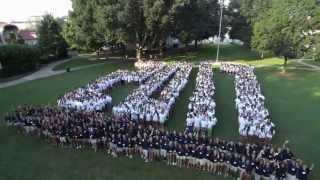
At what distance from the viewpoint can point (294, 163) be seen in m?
15.4

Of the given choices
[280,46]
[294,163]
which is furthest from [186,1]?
[294,163]

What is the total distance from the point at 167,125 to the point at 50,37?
33.2m

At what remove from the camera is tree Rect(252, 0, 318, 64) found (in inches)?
1708

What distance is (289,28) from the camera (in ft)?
145

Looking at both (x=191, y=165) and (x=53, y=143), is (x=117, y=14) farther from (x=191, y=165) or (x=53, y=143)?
(x=191, y=165)

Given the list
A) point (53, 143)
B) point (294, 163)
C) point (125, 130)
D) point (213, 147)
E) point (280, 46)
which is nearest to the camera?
point (294, 163)

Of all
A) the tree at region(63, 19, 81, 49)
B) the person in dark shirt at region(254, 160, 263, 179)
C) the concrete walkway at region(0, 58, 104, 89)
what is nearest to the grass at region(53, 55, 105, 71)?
the concrete walkway at region(0, 58, 104, 89)

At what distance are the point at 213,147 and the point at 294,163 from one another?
10.3ft

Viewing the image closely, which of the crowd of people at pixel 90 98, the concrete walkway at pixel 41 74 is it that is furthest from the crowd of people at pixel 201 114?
the concrete walkway at pixel 41 74

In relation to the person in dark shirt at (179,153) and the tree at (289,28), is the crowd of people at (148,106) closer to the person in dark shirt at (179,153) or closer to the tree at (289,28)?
the person in dark shirt at (179,153)

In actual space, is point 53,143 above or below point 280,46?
below

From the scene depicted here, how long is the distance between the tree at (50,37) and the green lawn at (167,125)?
10852mm

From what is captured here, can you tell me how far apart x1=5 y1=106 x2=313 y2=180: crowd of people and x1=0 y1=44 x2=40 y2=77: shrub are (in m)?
20.2

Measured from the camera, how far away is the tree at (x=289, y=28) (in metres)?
43.4
